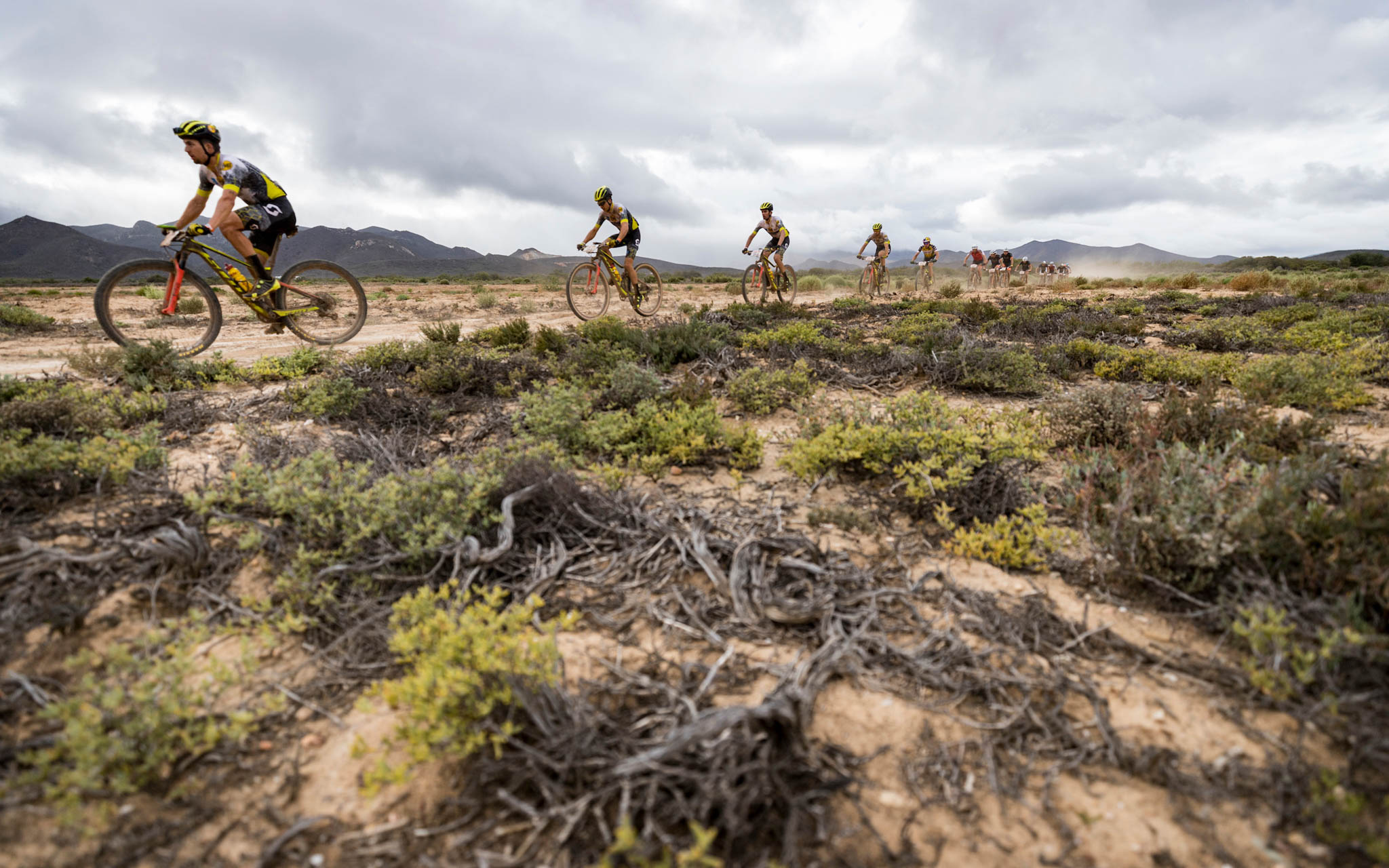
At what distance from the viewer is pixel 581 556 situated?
2.78 m

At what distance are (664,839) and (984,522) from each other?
233 cm

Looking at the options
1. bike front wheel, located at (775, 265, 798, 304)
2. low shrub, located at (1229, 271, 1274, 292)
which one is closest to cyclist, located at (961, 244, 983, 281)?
low shrub, located at (1229, 271, 1274, 292)

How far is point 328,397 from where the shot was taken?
4684mm

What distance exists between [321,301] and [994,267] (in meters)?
29.1

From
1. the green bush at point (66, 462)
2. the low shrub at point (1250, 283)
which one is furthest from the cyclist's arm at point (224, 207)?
the low shrub at point (1250, 283)

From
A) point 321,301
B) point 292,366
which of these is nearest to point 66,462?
point 292,366

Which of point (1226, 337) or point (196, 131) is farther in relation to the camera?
point (1226, 337)

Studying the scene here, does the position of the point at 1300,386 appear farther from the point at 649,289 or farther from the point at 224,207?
the point at 224,207

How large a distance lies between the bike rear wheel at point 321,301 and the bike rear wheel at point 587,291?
346cm

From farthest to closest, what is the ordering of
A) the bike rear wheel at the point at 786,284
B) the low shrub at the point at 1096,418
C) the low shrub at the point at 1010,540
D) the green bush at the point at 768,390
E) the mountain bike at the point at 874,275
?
1. the mountain bike at the point at 874,275
2. the bike rear wheel at the point at 786,284
3. the green bush at the point at 768,390
4. the low shrub at the point at 1096,418
5. the low shrub at the point at 1010,540

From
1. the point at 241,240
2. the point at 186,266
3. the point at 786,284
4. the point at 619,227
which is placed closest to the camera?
the point at 186,266

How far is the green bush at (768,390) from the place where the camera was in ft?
16.8

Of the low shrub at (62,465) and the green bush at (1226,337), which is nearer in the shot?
the low shrub at (62,465)

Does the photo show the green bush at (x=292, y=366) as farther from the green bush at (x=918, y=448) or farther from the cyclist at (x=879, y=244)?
the cyclist at (x=879, y=244)
